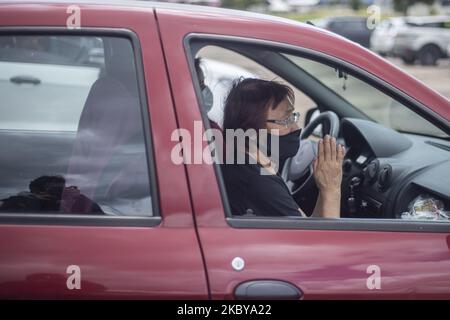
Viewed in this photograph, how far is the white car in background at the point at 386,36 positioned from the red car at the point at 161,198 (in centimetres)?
2308

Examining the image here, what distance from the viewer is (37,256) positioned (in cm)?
192

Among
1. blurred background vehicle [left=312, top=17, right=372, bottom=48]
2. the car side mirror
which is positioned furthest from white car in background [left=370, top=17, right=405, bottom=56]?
the car side mirror

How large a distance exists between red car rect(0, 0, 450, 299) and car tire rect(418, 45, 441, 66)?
22275 mm

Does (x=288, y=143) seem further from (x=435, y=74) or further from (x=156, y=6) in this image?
(x=435, y=74)

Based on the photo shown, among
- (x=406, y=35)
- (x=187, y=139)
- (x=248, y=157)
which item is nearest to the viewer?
(x=187, y=139)

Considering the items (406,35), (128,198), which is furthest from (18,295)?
(406,35)

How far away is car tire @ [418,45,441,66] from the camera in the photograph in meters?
23.3

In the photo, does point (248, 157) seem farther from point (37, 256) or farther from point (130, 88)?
point (37, 256)

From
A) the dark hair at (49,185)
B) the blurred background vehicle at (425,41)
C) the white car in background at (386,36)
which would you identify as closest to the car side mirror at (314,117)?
the dark hair at (49,185)

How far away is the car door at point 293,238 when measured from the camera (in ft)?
6.46

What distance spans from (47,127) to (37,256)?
0.58 meters

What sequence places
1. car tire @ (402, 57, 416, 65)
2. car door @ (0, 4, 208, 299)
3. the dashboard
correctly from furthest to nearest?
car tire @ (402, 57, 416, 65) → the dashboard → car door @ (0, 4, 208, 299)

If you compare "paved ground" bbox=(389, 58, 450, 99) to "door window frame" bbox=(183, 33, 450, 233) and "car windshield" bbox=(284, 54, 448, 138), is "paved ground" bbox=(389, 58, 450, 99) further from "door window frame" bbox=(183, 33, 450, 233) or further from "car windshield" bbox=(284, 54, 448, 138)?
"door window frame" bbox=(183, 33, 450, 233)

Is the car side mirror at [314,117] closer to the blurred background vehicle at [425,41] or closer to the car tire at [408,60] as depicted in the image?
the blurred background vehicle at [425,41]
